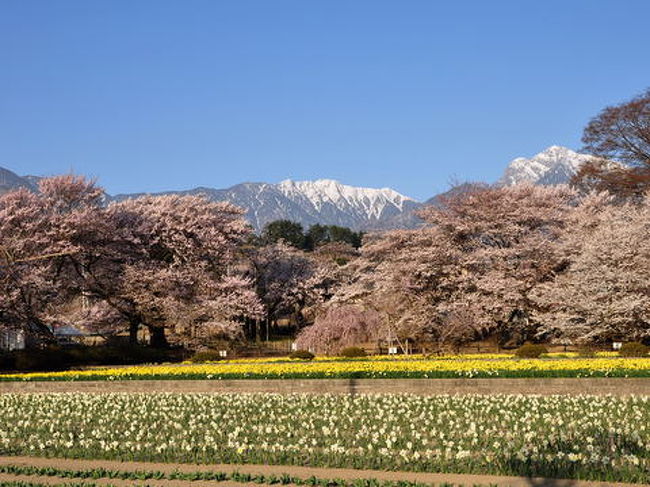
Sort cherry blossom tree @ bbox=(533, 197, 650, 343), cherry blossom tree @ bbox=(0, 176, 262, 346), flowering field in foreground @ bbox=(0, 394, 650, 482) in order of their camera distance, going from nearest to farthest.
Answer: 1. flowering field in foreground @ bbox=(0, 394, 650, 482)
2. cherry blossom tree @ bbox=(533, 197, 650, 343)
3. cherry blossom tree @ bbox=(0, 176, 262, 346)

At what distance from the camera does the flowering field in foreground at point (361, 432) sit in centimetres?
1098

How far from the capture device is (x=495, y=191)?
4462cm

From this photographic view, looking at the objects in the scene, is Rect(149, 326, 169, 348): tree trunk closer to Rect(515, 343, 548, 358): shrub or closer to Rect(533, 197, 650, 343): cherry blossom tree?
Rect(533, 197, 650, 343): cherry blossom tree

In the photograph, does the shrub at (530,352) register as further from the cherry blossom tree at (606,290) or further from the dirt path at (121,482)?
the dirt path at (121,482)

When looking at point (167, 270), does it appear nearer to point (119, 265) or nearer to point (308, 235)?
point (119, 265)

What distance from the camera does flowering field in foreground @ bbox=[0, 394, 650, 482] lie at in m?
11.0

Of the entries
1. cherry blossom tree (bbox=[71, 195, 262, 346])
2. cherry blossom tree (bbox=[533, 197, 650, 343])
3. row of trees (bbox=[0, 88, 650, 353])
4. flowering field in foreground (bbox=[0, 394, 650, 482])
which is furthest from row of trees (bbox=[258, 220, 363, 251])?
flowering field in foreground (bbox=[0, 394, 650, 482])

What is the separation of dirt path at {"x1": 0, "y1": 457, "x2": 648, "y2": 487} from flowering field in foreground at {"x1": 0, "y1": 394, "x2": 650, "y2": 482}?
230mm

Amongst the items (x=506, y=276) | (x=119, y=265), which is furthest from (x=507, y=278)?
(x=119, y=265)

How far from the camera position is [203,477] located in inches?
419

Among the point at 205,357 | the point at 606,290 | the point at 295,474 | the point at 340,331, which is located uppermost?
the point at 606,290

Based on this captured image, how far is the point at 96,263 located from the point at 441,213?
1945 centimetres

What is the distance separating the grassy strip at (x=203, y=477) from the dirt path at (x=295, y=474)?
0.17 metres

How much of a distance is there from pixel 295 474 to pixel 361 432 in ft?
8.92
